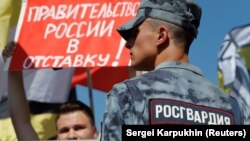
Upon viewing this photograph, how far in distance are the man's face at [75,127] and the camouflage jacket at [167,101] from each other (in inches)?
90.6

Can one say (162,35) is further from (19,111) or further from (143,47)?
(19,111)

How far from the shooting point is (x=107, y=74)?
8461 mm

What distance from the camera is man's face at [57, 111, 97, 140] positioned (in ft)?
15.8

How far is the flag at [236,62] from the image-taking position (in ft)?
32.0

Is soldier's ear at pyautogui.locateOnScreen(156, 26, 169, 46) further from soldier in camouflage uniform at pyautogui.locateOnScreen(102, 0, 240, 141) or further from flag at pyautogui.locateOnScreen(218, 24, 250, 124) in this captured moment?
flag at pyautogui.locateOnScreen(218, 24, 250, 124)

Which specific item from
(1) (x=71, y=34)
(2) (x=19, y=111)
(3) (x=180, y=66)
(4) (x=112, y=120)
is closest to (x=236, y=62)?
(1) (x=71, y=34)

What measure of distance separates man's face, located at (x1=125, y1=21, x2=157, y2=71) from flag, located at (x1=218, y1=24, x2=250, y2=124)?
6.49 metres

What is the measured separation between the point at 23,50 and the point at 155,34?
3.53 meters

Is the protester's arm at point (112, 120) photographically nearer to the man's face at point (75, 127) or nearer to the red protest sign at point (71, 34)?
the man's face at point (75, 127)

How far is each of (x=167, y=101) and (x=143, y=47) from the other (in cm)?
23

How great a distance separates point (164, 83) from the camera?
249 cm

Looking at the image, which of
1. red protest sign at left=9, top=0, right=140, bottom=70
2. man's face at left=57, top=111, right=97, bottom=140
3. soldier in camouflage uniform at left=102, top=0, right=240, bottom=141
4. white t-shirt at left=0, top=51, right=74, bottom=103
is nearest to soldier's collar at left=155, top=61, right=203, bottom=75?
soldier in camouflage uniform at left=102, top=0, right=240, bottom=141

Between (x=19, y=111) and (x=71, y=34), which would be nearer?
(x=19, y=111)

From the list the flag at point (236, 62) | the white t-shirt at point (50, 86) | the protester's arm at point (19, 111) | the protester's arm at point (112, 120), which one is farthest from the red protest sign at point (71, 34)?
the flag at point (236, 62)
